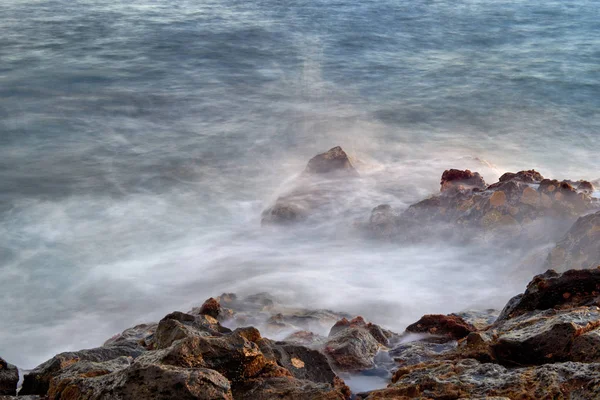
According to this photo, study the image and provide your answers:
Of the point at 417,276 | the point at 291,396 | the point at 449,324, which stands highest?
the point at 291,396

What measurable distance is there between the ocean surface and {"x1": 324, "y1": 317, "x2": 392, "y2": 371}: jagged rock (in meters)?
1.70

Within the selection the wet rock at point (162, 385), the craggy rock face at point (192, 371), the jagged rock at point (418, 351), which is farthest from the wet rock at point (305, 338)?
the wet rock at point (162, 385)

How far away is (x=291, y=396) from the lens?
3691 millimetres

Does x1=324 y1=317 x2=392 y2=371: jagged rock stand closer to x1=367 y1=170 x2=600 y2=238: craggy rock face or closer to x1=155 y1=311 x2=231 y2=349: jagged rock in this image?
x1=155 y1=311 x2=231 y2=349: jagged rock

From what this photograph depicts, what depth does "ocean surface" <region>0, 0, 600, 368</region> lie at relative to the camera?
8.87 metres

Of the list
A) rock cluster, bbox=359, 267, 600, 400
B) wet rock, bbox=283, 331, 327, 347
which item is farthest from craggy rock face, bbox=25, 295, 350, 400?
wet rock, bbox=283, 331, 327, 347

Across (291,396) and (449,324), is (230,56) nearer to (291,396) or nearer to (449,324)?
(449,324)

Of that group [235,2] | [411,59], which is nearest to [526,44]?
[411,59]

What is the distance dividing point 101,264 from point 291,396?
7.64 metres

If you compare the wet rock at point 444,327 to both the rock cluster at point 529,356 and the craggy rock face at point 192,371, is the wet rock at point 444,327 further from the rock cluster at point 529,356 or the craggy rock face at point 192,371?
the craggy rock face at point 192,371

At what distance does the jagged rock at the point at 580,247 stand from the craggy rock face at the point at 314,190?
4415 mm

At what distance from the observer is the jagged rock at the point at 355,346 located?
194 inches

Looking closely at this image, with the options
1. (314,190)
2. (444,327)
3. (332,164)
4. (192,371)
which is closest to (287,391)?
(192,371)

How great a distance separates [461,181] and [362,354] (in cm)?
522
